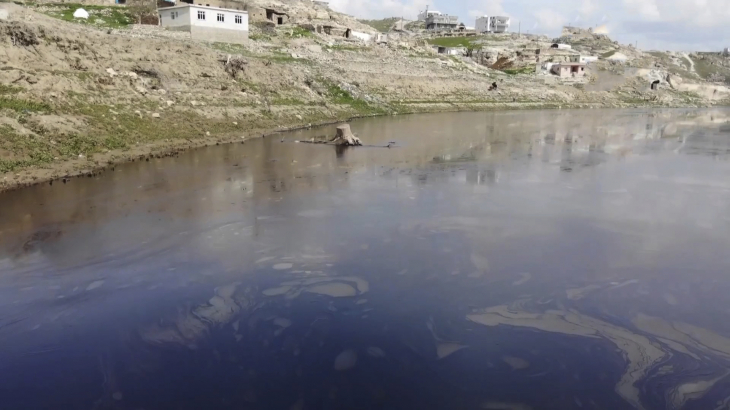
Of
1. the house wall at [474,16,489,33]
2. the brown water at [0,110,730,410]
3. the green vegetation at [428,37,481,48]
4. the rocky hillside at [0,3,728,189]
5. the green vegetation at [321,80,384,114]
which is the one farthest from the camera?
the house wall at [474,16,489,33]

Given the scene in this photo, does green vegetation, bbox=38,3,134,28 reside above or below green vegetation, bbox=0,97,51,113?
above

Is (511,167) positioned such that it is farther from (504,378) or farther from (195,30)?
(195,30)

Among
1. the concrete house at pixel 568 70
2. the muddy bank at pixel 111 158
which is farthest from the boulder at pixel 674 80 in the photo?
the muddy bank at pixel 111 158

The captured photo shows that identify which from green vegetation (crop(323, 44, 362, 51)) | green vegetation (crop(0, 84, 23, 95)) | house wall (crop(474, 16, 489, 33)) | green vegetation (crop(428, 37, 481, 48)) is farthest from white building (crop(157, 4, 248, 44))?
house wall (crop(474, 16, 489, 33))

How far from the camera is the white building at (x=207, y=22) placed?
46938 mm

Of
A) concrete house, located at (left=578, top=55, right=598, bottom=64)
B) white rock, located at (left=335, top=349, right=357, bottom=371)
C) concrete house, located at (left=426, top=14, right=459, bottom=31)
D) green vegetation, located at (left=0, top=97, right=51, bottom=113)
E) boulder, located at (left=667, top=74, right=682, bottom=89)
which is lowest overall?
white rock, located at (left=335, top=349, right=357, bottom=371)

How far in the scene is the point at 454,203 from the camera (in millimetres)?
14719

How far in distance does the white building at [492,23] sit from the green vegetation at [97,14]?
13455cm

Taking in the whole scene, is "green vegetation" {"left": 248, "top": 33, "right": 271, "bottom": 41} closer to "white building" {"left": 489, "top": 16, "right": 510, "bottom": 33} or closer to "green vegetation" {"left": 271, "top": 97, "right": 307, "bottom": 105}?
"green vegetation" {"left": 271, "top": 97, "right": 307, "bottom": 105}

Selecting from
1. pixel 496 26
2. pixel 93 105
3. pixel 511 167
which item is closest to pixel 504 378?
pixel 511 167

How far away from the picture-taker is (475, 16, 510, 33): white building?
168913 millimetres

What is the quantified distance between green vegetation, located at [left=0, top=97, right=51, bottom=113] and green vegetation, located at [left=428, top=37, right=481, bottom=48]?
3900 inches

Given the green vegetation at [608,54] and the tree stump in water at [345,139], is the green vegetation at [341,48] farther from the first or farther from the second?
the green vegetation at [608,54]

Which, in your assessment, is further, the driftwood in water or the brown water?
the driftwood in water
